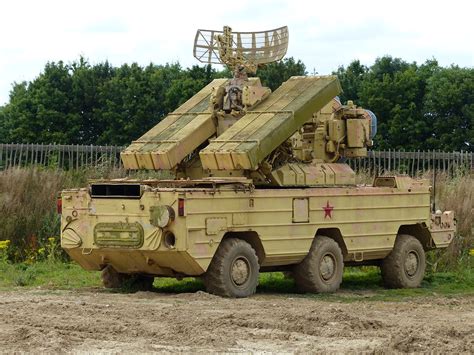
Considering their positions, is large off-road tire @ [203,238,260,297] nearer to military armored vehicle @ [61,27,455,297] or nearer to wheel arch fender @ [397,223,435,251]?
military armored vehicle @ [61,27,455,297]

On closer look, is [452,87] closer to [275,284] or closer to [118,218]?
[275,284]

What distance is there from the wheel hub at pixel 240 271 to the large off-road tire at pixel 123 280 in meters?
1.68

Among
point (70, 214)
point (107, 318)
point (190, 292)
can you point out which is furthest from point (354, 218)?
point (107, 318)

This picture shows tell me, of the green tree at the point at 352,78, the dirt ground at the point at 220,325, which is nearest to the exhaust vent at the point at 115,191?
the dirt ground at the point at 220,325

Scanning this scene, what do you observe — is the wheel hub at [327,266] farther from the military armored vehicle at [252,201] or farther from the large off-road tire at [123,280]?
the large off-road tire at [123,280]

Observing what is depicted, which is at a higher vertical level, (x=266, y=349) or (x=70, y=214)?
(x=70, y=214)

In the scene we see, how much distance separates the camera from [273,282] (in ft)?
67.6

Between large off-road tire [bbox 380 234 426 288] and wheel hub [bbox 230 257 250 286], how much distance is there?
3.36 meters

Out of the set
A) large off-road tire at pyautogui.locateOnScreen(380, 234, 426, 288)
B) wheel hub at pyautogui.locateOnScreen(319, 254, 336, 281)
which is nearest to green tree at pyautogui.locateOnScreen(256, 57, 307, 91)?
large off-road tire at pyautogui.locateOnScreen(380, 234, 426, 288)

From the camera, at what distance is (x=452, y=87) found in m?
42.3

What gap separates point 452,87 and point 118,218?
2640 centimetres

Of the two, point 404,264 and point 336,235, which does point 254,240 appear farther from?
point 404,264

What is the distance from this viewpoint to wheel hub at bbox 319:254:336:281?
1906cm

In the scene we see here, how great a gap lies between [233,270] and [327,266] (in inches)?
80.1
